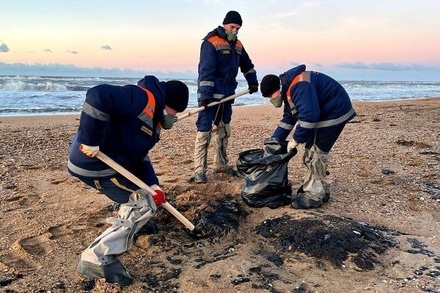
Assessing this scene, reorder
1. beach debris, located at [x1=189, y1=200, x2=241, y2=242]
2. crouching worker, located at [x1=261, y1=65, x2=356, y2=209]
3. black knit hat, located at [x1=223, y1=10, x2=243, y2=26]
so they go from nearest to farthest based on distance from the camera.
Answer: beach debris, located at [x1=189, y1=200, x2=241, y2=242] < crouching worker, located at [x1=261, y1=65, x2=356, y2=209] < black knit hat, located at [x1=223, y1=10, x2=243, y2=26]

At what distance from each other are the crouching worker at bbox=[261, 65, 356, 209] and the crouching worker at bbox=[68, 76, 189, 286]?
58.1 inches

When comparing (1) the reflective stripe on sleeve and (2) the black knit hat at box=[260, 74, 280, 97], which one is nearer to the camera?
(1) the reflective stripe on sleeve

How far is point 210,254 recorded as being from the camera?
3824 millimetres

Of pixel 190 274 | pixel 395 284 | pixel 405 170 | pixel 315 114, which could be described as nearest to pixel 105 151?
pixel 190 274

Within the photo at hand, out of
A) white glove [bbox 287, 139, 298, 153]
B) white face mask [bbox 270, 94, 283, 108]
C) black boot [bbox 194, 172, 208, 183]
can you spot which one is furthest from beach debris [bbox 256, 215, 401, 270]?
black boot [bbox 194, 172, 208, 183]

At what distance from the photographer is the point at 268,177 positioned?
479 centimetres

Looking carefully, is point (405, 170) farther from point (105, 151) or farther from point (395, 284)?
point (105, 151)

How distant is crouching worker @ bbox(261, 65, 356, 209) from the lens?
14.4ft

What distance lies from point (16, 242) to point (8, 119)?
9638 millimetres

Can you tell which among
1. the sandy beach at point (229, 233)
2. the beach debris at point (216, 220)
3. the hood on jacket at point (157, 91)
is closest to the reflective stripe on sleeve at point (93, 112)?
the hood on jacket at point (157, 91)

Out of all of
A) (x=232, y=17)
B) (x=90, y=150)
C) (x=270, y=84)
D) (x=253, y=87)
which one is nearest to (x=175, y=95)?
(x=90, y=150)

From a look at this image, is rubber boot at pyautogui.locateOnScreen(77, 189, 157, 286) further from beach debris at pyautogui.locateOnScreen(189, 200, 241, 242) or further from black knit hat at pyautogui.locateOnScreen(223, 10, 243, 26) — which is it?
black knit hat at pyautogui.locateOnScreen(223, 10, 243, 26)

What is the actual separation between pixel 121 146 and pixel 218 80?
256 centimetres

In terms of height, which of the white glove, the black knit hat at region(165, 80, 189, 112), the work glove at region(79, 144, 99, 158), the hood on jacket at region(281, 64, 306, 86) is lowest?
the white glove
